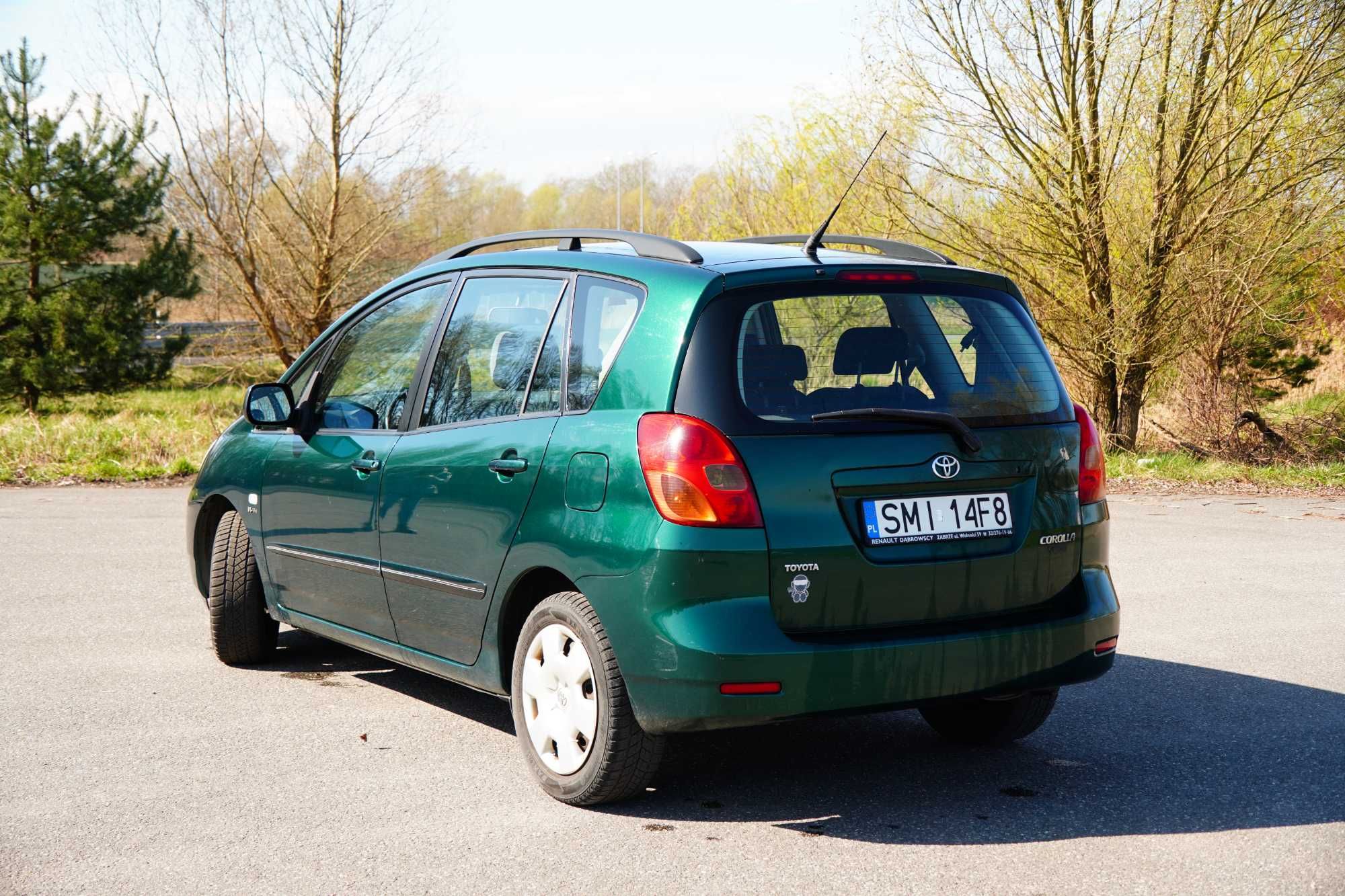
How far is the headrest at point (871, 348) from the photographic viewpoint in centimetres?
427

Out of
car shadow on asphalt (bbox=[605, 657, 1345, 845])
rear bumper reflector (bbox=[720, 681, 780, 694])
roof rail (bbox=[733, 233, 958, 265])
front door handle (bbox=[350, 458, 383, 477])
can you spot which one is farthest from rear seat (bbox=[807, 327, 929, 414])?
front door handle (bbox=[350, 458, 383, 477])

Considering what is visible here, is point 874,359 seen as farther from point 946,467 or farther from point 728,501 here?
point 728,501

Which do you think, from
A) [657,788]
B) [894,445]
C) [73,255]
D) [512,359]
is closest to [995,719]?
[657,788]

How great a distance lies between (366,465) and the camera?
Answer: 201 inches

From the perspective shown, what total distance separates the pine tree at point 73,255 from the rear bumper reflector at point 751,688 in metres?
19.8

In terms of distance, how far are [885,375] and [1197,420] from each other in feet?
42.1

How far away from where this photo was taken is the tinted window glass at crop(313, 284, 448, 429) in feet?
17.0

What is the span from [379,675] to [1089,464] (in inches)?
129

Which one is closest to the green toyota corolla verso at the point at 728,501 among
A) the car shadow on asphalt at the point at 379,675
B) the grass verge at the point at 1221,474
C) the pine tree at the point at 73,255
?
the car shadow on asphalt at the point at 379,675

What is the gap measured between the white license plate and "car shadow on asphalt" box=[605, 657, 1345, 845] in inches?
33.9

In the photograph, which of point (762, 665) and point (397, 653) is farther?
point (397, 653)

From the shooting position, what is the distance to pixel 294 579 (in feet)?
18.6

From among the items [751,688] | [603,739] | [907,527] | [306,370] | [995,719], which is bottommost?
[995,719]

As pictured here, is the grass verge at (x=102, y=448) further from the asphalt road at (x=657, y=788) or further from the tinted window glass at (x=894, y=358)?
the tinted window glass at (x=894, y=358)
